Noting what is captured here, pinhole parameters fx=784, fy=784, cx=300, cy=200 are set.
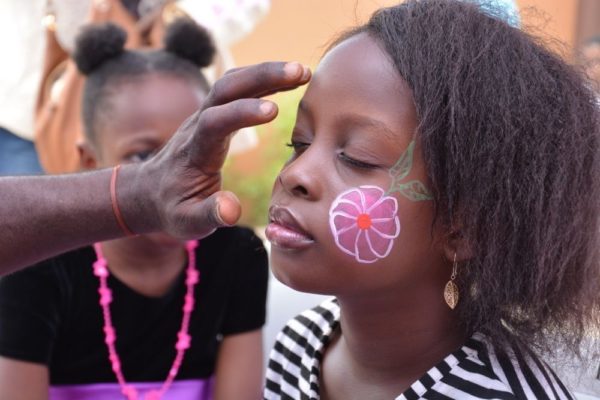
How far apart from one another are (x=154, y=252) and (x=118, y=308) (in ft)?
0.55

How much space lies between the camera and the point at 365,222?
49.9 inches

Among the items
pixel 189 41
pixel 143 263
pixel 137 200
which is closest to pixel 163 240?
pixel 143 263

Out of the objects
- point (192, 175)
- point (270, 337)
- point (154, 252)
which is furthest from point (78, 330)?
point (192, 175)

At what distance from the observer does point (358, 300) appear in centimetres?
137

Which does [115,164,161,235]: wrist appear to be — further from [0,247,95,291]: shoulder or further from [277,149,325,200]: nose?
[0,247,95,291]: shoulder

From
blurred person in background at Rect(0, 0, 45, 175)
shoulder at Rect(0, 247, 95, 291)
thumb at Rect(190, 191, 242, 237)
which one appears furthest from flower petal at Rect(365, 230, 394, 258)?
blurred person in background at Rect(0, 0, 45, 175)

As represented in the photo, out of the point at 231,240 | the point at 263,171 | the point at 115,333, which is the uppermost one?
the point at 231,240

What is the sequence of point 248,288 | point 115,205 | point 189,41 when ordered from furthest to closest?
1. point 189,41
2. point 248,288
3. point 115,205

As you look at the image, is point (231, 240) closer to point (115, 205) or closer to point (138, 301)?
point (138, 301)

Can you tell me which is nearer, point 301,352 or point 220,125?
point 220,125

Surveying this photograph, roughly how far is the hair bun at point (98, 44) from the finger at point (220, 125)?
3.35 ft

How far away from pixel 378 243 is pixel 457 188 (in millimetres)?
157

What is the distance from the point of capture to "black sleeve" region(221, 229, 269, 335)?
212cm

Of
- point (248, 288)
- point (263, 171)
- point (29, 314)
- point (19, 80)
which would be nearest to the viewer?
point (29, 314)
